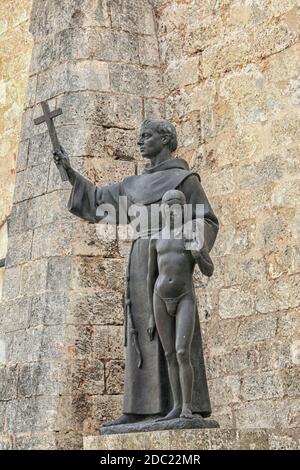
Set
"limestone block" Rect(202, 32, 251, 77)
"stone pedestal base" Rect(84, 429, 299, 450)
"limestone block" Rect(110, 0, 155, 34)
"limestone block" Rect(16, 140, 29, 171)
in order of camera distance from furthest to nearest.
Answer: "limestone block" Rect(110, 0, 155, 34) → "limestone block" Rect(16, 140, 29, 171) → "limestone block" Rect(202, 32, 251, 77) → "stone pedestal base" Rect(84, 429, 299, 450)

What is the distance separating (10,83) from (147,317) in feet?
19.1

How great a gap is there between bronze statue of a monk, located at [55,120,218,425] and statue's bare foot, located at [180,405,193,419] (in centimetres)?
12

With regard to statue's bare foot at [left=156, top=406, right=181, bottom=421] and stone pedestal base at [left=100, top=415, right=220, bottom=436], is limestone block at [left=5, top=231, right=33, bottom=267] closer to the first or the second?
stone pedestal base at [left=100, top=415, right=220, bottom=436]

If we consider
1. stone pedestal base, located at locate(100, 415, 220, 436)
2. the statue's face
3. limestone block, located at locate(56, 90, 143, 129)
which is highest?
limestone block, located at locate(56, 90, 143, 129)

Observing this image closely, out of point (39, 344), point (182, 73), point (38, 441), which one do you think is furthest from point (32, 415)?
point (182, 73)

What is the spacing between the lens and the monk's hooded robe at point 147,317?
5.54 metres

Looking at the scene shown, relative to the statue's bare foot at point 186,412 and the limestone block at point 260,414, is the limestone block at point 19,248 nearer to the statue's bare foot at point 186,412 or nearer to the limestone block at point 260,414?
the limestone block at point 260,414

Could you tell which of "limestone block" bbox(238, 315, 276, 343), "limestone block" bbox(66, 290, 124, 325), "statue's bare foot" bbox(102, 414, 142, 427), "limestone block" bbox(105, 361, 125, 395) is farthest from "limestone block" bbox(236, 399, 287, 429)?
"statue's bare foot" bbox(102, 414, 142, 427)

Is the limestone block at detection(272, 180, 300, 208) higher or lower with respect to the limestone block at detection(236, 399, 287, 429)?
higher

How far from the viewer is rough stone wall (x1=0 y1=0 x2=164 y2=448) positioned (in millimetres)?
7430

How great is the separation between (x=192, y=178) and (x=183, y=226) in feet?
1.33

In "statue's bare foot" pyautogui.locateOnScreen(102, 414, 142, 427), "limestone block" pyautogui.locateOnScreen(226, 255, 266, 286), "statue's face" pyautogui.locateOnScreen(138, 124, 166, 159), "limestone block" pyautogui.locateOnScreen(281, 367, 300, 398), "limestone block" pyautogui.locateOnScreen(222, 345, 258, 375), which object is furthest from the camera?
"limestone block" pyautogui.locateOnScreen(226, 255, 266, 286)

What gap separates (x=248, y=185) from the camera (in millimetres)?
7914

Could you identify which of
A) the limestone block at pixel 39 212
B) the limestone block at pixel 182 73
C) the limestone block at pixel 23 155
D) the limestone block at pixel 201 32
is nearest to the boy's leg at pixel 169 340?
the limestone block at pixel 39 212
